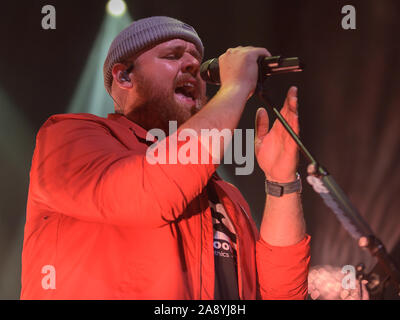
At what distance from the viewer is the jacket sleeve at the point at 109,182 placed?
3.03 ft

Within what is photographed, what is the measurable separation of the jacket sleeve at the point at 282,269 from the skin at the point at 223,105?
3 centimetres

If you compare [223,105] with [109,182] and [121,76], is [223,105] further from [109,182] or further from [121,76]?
[121,76]

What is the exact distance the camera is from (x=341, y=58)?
2.83m

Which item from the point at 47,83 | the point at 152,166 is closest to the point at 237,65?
the point at 152,166

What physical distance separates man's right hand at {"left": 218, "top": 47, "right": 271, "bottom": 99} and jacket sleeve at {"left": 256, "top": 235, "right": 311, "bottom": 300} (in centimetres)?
66

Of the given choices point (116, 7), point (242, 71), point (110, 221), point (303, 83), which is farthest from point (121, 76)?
point (303, 83)

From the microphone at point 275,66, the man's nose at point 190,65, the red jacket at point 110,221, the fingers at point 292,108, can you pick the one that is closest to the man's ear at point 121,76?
the man's nose at point 190,65

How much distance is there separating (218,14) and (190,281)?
2.42 meters

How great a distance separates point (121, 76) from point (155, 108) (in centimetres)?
30

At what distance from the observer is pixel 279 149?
1.40 m

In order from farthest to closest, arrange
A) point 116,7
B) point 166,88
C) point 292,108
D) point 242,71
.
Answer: point 116,7, point 166,88, point 292,108, point 242,71

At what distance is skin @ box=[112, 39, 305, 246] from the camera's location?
104 cm
